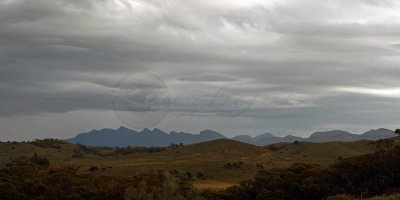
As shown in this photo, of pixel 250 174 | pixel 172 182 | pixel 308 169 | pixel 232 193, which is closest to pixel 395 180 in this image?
pixel 308 169

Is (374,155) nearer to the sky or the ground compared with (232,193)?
nearer to the sky

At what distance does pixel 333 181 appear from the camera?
307 ft

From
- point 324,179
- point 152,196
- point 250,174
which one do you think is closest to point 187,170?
point 250,174

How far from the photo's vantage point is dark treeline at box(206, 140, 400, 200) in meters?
88.5

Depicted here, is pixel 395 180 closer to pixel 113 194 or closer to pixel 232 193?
pixel 232 193

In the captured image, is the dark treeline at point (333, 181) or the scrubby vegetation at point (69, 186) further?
the scrubby vegetation at point (69, 186)

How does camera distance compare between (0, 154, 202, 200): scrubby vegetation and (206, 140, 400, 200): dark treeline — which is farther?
(0, 154, 202, 200): scrubby vegetation

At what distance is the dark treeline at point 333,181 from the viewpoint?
88481mm

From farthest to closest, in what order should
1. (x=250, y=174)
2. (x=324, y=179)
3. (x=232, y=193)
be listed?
(x=250, y=174) < (x=232, y=193) < (x=324, y=179)

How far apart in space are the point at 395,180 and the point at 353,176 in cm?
839

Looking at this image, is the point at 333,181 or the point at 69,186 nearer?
the point at 333,181

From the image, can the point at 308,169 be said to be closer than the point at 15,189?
No

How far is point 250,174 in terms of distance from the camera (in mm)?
166000

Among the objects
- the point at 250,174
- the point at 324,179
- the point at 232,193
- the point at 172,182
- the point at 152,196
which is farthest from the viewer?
the point at 250,174
